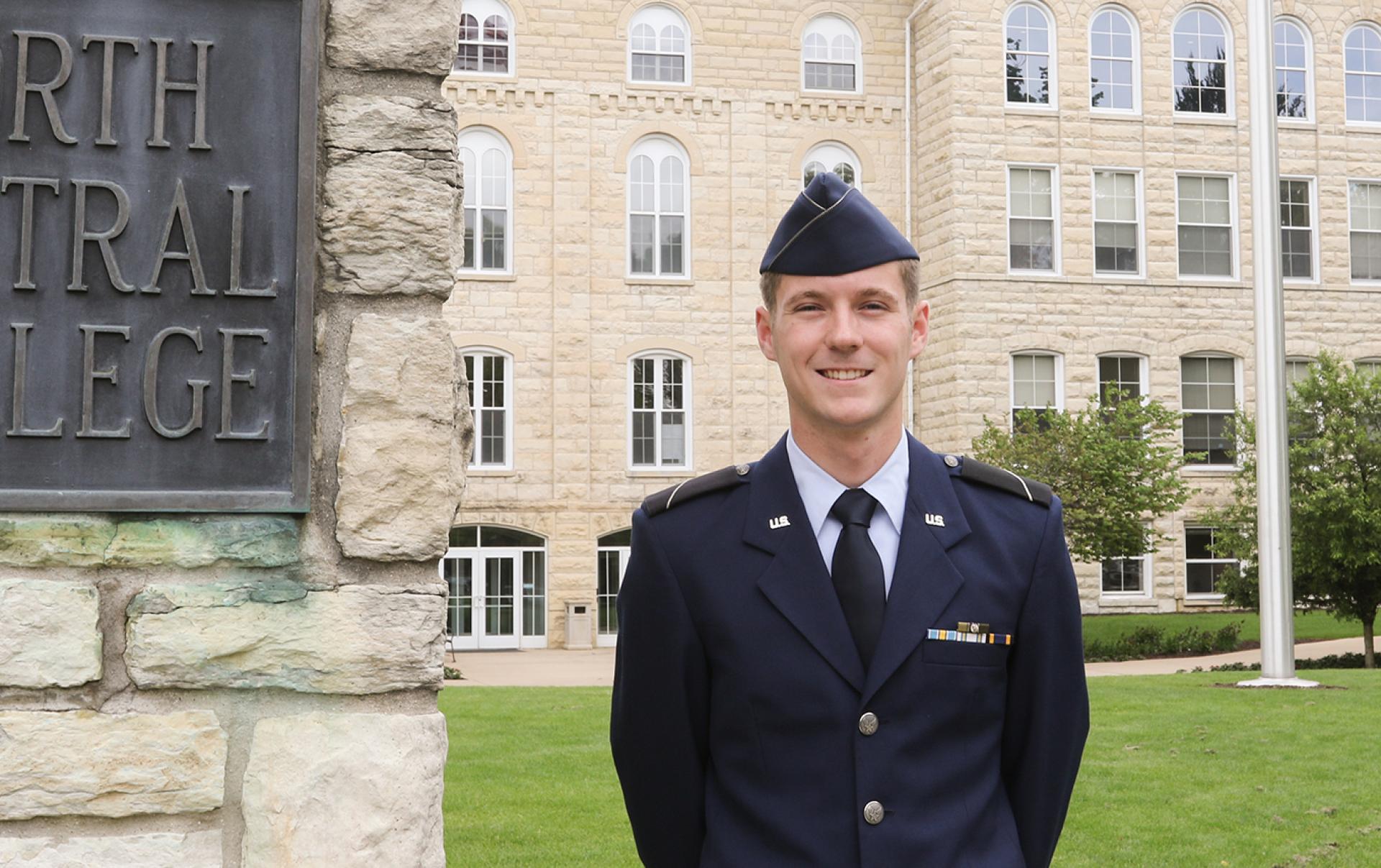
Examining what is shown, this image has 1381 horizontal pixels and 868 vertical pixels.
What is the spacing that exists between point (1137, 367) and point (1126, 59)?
20.2 feet

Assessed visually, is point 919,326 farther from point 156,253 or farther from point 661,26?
point 661,26

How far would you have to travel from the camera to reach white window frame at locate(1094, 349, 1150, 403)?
26.4 metres

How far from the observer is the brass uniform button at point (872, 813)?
94.3 inches

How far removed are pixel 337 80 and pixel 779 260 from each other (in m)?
1.22

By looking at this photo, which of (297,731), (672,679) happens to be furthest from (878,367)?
(297,731)

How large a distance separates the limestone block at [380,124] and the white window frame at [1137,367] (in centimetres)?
2449

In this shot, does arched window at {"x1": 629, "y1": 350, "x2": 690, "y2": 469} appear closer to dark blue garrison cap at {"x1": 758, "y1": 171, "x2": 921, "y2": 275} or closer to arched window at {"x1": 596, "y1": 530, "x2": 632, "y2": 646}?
arched window at {"x1": 596, "y1": 530, "x2": 632, "y2": 646}

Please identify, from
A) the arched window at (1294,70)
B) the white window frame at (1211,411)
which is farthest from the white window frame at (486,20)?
the arched window at (1294,70)

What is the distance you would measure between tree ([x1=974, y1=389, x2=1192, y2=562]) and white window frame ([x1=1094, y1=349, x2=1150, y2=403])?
2663 millimetres

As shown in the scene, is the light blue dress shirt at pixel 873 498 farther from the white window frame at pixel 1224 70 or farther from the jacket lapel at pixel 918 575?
the white window frame at pixel 1224 70

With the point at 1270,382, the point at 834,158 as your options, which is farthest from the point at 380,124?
the point at 834,158

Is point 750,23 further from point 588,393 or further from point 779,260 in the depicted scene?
point 779,260

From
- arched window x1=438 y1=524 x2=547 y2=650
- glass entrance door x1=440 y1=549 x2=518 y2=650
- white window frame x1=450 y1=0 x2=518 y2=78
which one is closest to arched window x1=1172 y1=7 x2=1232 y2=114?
white window frame x1=450 y1=0 x2=518 y2=78

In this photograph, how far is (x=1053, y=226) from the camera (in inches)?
1051
